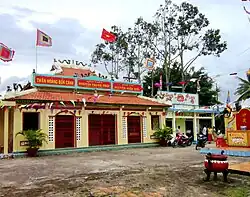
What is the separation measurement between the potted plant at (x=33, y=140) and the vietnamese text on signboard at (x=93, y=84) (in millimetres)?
4580

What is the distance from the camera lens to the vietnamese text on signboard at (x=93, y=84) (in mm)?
16992

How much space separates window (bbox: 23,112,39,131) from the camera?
13.9 m

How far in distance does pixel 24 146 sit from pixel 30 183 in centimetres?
718

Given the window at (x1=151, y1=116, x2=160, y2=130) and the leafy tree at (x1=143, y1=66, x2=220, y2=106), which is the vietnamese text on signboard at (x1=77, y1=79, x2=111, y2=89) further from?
the leafy tree at (x1=143, y1=66, x2=220, y2=106)

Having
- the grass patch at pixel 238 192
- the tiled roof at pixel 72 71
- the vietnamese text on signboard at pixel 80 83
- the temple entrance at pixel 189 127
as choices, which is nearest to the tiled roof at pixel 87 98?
the vietnamese text on signboard at pixel 80 83

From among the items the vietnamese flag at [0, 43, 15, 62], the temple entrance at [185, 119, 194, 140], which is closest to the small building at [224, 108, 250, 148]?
the temple entrance at [185, 119, 194, 140]

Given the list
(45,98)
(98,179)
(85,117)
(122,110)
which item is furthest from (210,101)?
(98,179)

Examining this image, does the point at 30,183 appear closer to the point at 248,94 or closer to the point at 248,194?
the point at 248,194

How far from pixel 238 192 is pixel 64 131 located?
10850 millimetres

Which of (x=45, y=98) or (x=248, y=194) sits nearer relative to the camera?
(x=248, y=194)

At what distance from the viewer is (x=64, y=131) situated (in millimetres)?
14977

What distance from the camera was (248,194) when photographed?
5445 mm

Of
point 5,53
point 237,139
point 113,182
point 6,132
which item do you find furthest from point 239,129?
point 5,53

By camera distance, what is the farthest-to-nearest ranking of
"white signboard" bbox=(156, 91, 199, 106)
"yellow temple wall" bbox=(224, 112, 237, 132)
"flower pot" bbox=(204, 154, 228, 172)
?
"white signboard" bbox=(156, 91, 199, 106) → "yellow temple wall" bbox=(224, 112, 237, 132) → "flower pot" bbox=(204, 154, 228, 172)
